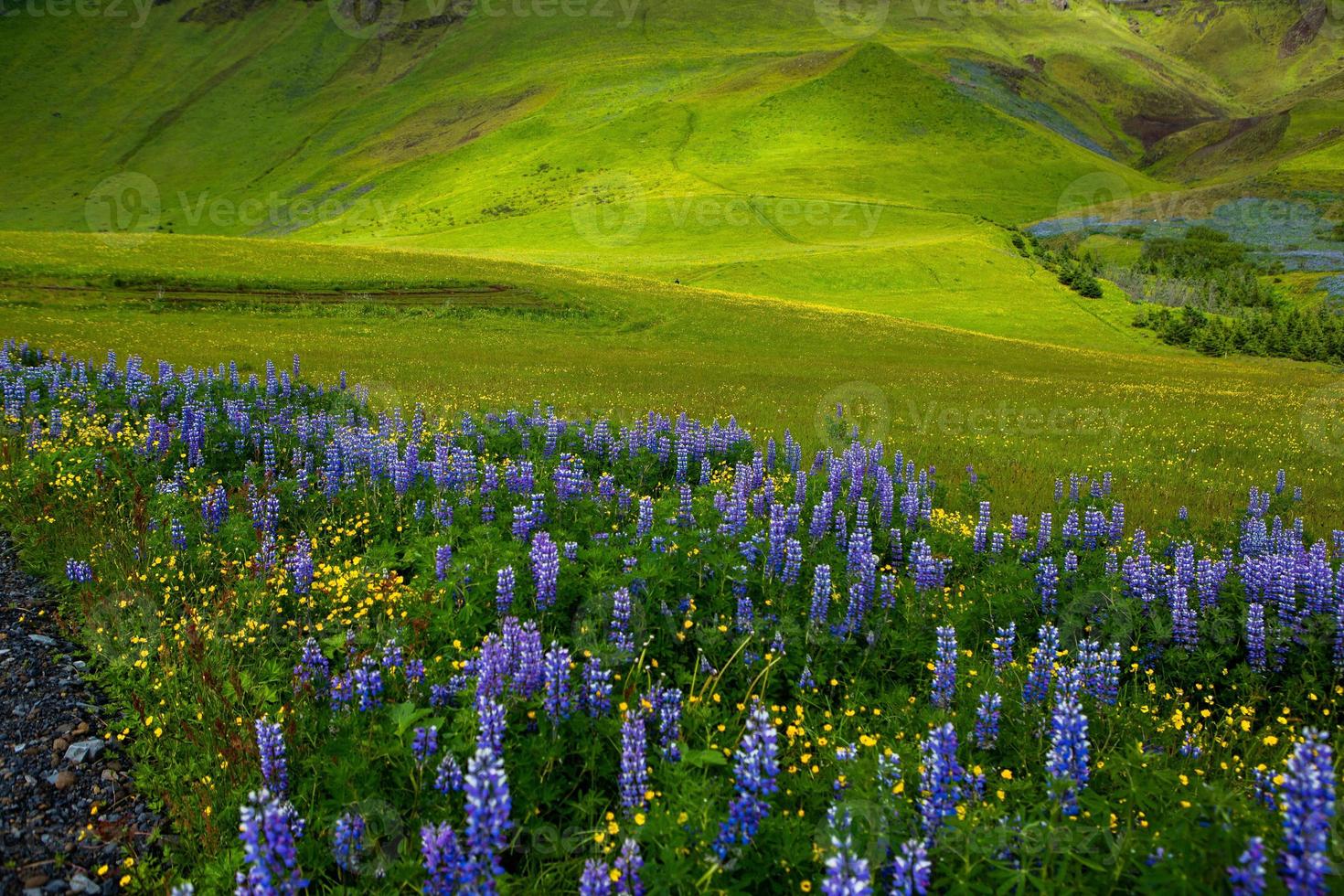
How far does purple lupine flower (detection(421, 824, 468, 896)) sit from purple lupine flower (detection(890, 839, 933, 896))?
68.9 inches

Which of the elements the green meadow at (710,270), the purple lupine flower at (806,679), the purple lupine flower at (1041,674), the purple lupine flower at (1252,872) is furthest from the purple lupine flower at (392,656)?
the green meadow at (710,270)

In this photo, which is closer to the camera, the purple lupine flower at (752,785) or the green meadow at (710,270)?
the purple lupine flower at (752,785)

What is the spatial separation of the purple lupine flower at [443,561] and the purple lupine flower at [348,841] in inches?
94.2

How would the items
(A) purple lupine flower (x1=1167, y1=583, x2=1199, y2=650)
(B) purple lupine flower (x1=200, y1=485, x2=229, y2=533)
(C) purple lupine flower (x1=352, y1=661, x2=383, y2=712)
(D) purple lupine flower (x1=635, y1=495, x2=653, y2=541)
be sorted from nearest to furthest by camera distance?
(C) purple lupine flower (x1=352, y1=661, x2=383, y2=712) → (A) purple lupine flower (x1=1167, y1=583, x2=1199, y2=650) → (D) purple lupine flower (x1=635, y1=495, x2=653, y2=541) → (B) purple lupine flower (x1=200, y1=485, x2=229, y2=533)

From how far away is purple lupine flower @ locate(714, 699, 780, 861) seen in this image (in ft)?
10.5

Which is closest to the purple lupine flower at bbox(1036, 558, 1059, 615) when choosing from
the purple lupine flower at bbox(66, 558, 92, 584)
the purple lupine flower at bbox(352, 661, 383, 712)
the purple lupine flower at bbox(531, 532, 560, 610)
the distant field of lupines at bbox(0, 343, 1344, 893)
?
the distant field of lupines at bbox(0, 343, 1344, 893)

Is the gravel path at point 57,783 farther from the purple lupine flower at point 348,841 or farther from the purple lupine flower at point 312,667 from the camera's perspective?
the purple lupine flower at point 348,841

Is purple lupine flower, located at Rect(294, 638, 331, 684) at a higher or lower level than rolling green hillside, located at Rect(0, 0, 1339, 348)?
lower

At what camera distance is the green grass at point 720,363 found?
1652 cm

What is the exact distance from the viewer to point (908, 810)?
3373 millimetres

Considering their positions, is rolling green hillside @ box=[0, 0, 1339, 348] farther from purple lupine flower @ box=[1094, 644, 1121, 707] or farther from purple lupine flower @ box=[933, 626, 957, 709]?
purple lupine flower @ box=[933, 626, 957, 709]

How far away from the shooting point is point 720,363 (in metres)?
32.1

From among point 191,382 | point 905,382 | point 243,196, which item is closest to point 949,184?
point 905,382

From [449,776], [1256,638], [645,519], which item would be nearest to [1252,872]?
[449,776]
